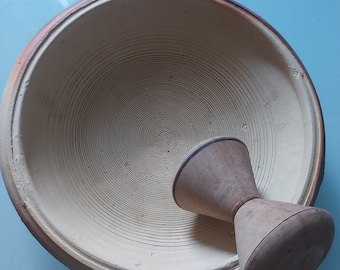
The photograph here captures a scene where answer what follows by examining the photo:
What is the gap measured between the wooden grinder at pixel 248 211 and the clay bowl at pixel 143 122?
0.11m

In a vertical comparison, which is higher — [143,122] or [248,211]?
[143,122]

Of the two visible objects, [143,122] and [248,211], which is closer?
[248,211]

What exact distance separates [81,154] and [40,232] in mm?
299

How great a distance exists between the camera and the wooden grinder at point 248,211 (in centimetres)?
92

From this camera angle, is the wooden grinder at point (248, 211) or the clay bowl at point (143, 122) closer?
the wooden grinder at point (248, 211)

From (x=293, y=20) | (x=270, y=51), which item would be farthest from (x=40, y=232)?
(x=293, y=20)

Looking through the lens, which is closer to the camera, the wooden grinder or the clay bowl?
the wooden grinder

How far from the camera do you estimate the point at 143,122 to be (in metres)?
1.37

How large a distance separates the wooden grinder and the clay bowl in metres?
0.11

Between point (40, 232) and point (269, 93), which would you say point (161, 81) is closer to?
point (269, 93)

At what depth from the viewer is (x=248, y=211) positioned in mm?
1022

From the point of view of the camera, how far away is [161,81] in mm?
1388

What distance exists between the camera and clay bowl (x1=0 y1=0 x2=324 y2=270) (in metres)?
1.09

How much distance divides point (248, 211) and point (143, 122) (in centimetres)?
45
